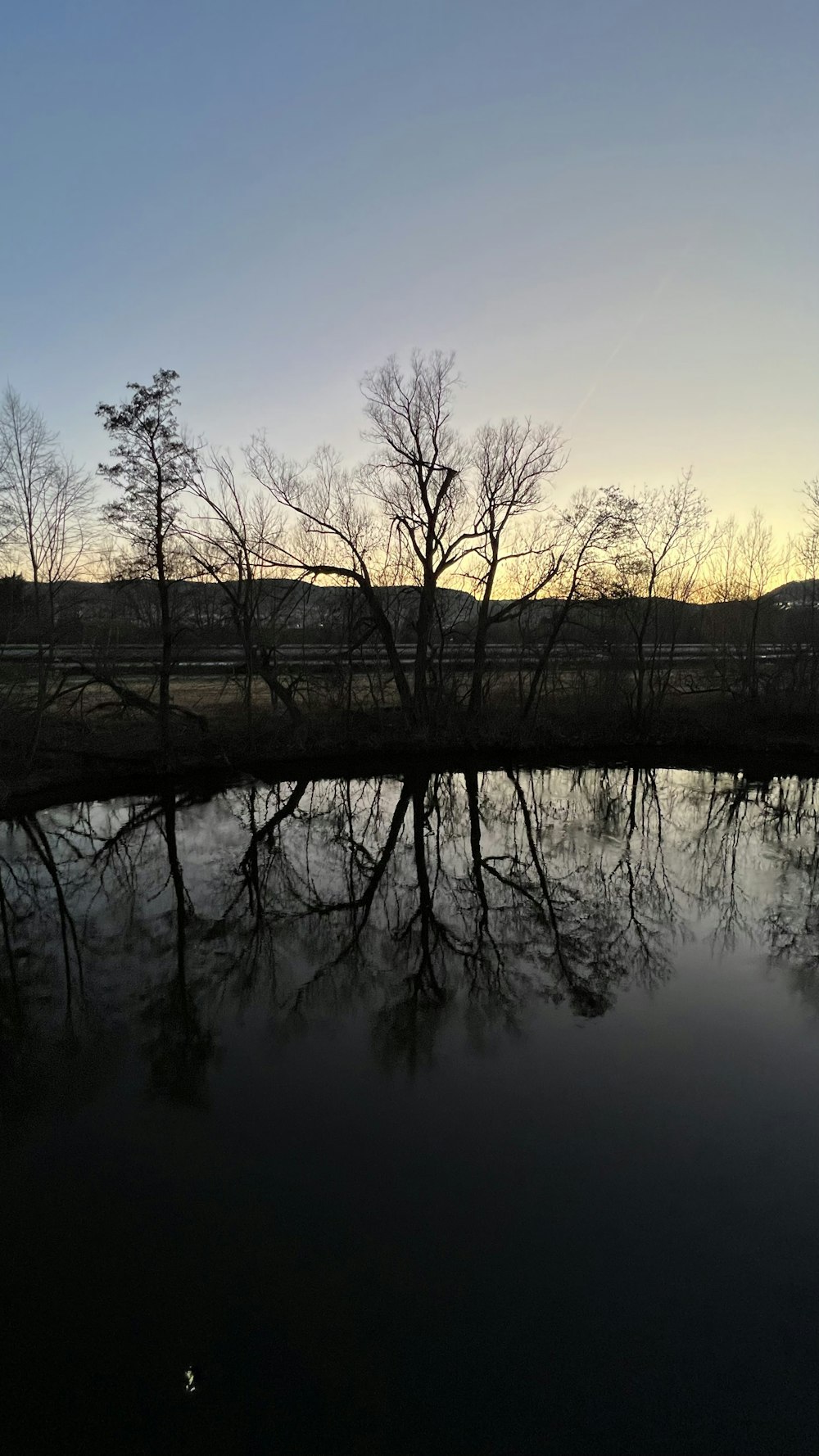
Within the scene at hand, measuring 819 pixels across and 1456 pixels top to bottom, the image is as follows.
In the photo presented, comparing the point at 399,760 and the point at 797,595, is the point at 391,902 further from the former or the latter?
the point at 797,595

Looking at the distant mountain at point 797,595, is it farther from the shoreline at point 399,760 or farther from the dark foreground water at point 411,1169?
the dark foreground water at point 411,1169

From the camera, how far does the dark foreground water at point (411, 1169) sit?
438 centimetres

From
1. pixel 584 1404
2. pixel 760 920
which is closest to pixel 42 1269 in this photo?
pixel 584 1404

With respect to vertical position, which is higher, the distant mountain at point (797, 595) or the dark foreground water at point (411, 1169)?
the distant mountain at point (797, 595)

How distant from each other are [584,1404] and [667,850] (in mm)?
12217

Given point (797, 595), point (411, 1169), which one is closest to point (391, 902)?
point (411, 1169)

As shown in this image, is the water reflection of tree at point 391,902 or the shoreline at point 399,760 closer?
the water reflection of tree at point 391,902

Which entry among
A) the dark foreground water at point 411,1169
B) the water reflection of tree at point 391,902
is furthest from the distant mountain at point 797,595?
the dark foreground water at point 411,1169

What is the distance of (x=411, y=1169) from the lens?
6234 mm

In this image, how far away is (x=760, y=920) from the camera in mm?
11484

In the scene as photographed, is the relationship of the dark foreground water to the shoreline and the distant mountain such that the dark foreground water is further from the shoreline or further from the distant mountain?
the distant mountain

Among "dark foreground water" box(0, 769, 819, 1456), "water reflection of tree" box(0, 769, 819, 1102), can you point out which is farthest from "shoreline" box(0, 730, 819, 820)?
"dark foreground water" box(0, 769, 819, 1456)

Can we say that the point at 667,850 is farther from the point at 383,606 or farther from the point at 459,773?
the point at 383,606

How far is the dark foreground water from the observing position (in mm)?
4379
